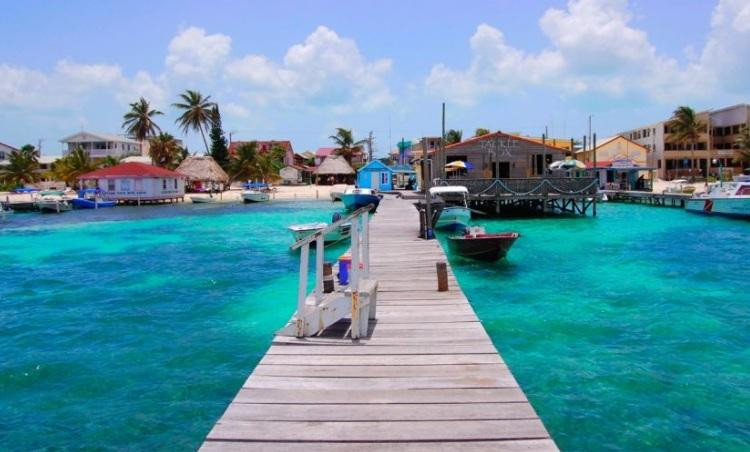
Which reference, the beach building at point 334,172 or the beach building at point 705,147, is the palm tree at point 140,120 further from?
the beach building at point 705,147

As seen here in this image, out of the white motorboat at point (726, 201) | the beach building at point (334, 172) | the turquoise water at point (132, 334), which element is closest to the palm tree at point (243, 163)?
the beach building at point (334, 172)

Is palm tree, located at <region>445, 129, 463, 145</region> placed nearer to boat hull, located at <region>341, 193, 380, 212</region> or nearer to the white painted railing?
boat hull, located at <region>341, 193, 380, 212</region>

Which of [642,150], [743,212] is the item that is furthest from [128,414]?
[642,150]

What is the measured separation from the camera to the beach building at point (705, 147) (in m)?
76.1

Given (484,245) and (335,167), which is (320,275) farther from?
(335,167)

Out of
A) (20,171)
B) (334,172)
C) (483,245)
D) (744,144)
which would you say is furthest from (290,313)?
(20,171)

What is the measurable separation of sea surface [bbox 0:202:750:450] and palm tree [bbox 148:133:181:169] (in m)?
53.7

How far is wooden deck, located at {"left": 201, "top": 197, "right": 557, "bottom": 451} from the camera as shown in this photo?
478 cm

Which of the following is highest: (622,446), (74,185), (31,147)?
(31,147)

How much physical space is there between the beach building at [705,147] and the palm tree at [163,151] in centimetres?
6436

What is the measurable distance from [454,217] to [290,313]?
53.7 ft

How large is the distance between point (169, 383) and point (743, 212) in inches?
1501

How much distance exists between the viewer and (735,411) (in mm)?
8430

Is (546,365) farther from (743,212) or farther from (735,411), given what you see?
(743,212)
